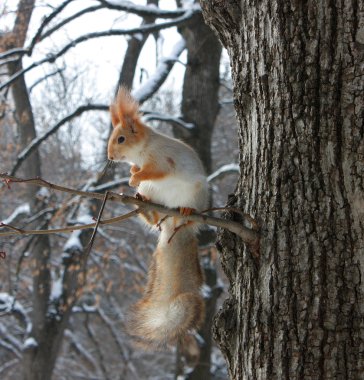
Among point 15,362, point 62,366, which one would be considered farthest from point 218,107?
point 62,366

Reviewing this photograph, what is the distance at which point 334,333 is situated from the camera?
4.81ft

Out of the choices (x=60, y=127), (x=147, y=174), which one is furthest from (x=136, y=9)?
(x=147, y=174)

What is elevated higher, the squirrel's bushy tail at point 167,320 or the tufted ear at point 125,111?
the tufted ear at point 125,111

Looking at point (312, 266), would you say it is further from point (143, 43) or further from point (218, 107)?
point (143, 43)

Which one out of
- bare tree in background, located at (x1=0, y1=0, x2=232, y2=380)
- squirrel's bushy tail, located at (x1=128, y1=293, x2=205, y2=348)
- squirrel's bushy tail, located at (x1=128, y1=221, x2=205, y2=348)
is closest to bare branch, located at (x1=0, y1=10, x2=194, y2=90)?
bare tree in background, located at (x1=0, y1=0, x2=232, y2=380)

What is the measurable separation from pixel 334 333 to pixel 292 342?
0.37 feet

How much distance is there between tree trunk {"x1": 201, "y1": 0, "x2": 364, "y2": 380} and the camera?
148 cm

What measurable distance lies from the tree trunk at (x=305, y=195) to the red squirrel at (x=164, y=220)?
43cm

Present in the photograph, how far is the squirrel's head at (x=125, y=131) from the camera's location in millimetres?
2387

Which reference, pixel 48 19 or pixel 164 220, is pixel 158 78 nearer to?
pixel 48 19

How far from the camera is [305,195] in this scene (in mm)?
1536

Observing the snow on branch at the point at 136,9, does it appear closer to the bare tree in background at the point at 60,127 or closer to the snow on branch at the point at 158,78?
the bare tree in background at the point at 60,127

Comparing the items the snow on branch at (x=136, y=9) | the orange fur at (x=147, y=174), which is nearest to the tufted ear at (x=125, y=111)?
the orange fur at (x=147, y=174)

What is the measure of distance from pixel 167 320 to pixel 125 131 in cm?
79
